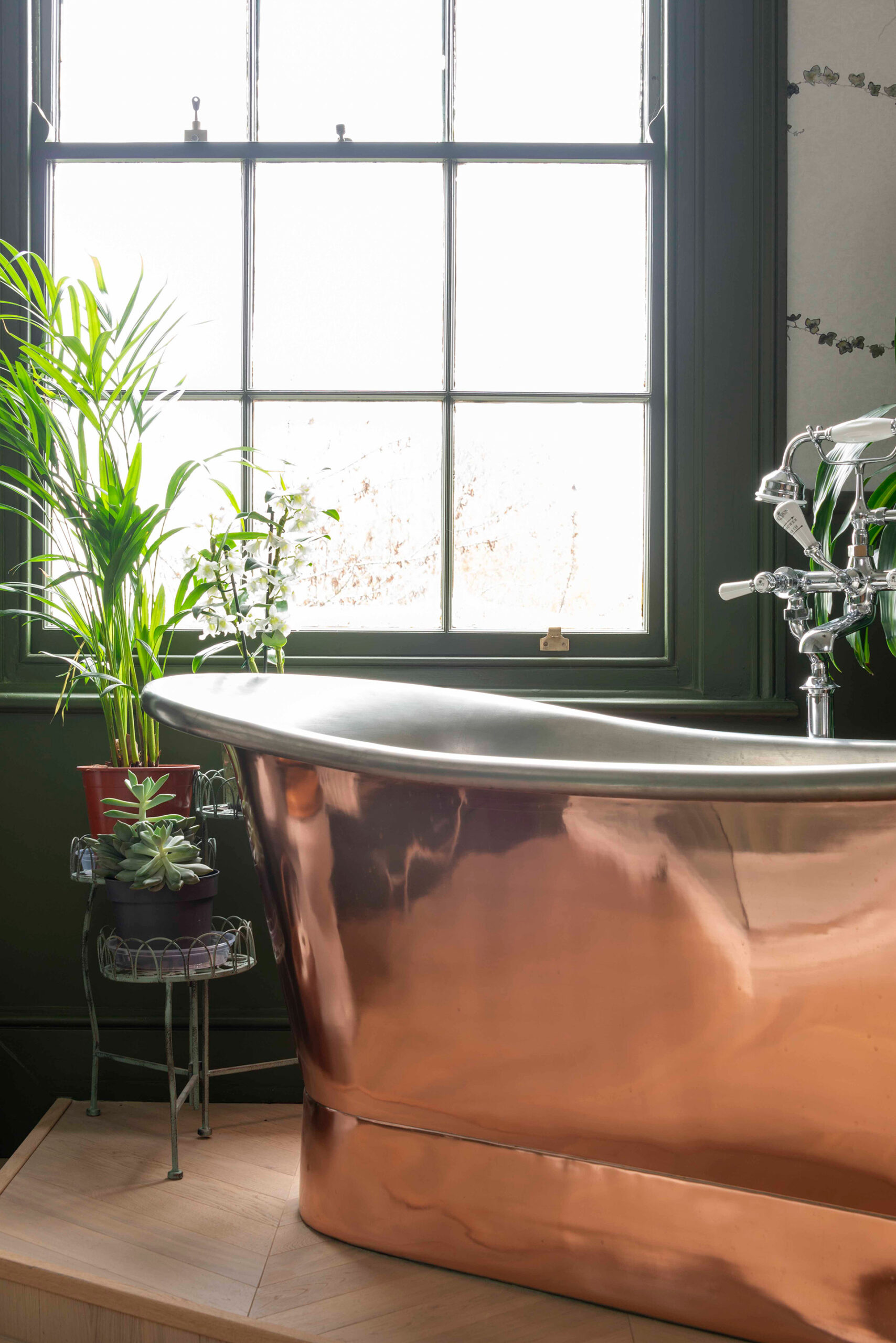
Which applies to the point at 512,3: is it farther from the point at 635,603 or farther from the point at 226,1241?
the point at 226,1241

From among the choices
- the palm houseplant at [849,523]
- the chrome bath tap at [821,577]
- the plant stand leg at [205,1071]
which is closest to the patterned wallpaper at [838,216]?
the palm houseplant at [849,523]

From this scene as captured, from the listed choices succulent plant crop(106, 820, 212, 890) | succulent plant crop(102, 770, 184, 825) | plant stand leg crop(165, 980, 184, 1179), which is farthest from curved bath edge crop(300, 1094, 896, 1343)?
succulent plant crop(102, 770, 184, 825)

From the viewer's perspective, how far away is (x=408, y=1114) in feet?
3.63

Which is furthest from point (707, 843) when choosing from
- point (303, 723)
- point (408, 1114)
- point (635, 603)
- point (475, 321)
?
point (475, 321)

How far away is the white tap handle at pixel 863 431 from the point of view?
1177 mm

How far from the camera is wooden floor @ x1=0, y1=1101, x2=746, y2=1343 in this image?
102cm

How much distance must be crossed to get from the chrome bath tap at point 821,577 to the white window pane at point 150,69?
132cm

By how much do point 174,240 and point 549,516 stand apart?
933mm

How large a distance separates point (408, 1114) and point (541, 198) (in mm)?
1691

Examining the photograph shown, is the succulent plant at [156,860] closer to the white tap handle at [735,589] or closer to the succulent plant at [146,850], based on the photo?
the succulent plant at [146,850]

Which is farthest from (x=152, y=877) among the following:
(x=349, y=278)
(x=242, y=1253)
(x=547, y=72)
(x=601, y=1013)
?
(x=547, y=72)

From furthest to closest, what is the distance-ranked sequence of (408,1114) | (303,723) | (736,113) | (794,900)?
(736,113), (303,723), (408,1114), (794,900)

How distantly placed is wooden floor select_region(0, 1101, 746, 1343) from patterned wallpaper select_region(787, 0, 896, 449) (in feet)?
4.90

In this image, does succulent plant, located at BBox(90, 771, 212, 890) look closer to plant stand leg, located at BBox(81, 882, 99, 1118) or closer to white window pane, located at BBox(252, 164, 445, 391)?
plant stand leg, located at BBox(81, 882, 99, 1118)
